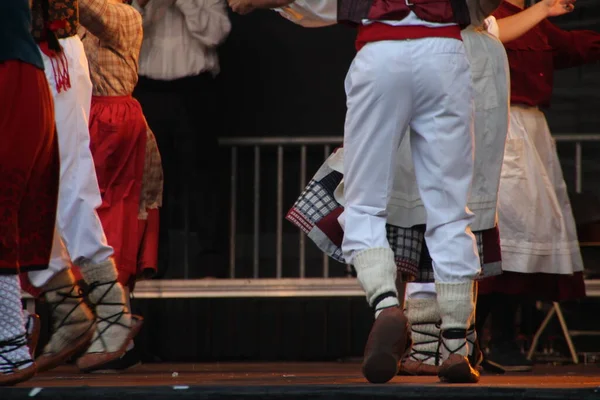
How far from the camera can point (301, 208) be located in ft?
16.1

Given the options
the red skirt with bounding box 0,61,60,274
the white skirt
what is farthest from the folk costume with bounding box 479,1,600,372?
the red skirt with bounding box 0,61,60,274

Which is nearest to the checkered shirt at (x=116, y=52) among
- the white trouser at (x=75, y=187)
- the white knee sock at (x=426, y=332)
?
the white trouser at (x=75, y=187)

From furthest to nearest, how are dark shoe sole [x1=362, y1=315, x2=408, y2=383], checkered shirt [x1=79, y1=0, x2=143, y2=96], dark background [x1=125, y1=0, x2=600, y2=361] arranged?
dark background [x1=125, y1=0, x2=600, y2=361] → checkered shirt [x1=79, y1=0, x2=143, y2=96] → dark shoe sole [x1=362, y1=315, x2=408, y2=383]

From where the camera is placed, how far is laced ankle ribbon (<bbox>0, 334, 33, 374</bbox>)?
4.09 metres

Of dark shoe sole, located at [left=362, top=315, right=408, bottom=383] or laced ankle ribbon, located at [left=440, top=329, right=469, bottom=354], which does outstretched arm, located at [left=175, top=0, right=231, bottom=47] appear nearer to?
laced ankle ribbon, located at [left=440, top=329, right=469, bottom=354]

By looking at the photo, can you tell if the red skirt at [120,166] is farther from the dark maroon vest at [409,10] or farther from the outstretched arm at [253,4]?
the dark maroon vest at [409,10]

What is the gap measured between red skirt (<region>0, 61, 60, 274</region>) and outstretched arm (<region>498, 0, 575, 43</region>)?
7.17ft

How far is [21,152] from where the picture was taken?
4.21 metres

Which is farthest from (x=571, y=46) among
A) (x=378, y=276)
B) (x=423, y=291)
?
(x=378, y=276)

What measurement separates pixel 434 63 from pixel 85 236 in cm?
178

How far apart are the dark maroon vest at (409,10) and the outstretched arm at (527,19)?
153 cm

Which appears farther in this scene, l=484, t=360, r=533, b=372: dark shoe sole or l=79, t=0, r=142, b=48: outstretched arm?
l=484, t=360, r=533, b=372: dark shoe sole

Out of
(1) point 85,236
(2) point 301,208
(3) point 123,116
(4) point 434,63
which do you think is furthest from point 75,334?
(4) point 434,63

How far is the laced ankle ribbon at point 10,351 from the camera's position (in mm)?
4092
